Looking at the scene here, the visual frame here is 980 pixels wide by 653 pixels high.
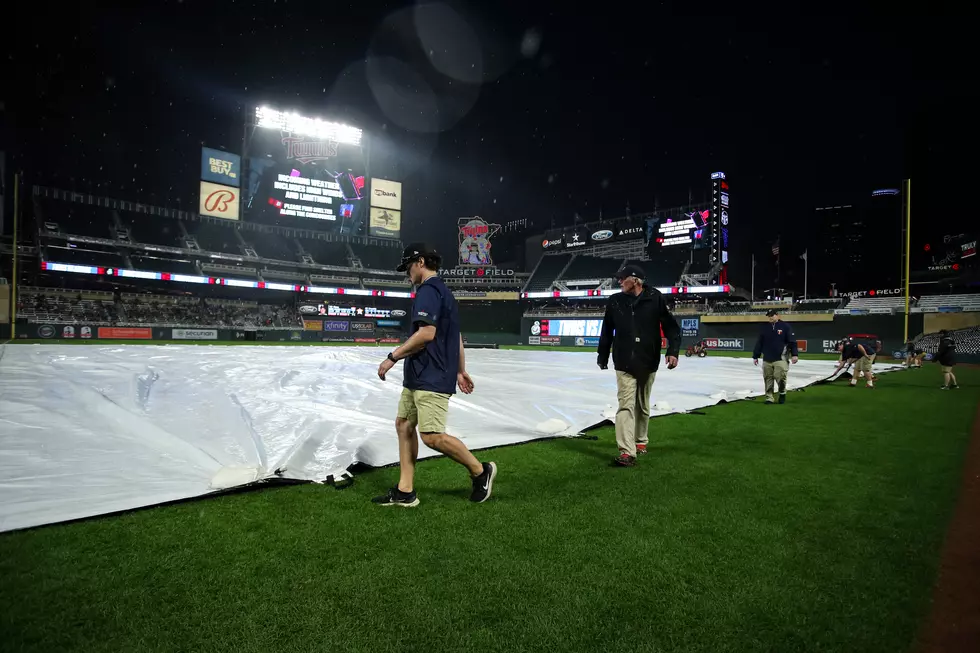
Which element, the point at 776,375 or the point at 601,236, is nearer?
the point at 776,375

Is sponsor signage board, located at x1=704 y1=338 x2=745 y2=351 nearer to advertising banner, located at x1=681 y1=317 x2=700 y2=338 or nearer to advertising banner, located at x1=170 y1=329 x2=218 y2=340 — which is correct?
advertising banner, located at x1=681 y1=317 x2=700 y2=338

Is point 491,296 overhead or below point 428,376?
overhead

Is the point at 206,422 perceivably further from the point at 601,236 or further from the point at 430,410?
the point at 601,236

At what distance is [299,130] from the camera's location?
166ft

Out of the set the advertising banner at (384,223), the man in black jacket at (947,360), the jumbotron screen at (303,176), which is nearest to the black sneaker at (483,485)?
the man in black jacket at (947,360)

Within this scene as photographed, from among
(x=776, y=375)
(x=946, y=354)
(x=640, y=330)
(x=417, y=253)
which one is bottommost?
(x=776, y=375)

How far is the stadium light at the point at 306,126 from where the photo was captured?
160 ft

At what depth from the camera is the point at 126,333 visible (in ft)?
123

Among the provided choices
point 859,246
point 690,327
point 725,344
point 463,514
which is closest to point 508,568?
point 463,514

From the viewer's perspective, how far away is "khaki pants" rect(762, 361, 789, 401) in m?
10.1

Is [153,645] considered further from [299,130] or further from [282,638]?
[299,130]

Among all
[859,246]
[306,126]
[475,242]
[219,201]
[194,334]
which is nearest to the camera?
[194,334]

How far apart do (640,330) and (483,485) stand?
8.34 ft

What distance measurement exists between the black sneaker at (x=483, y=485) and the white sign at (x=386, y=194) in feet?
183
